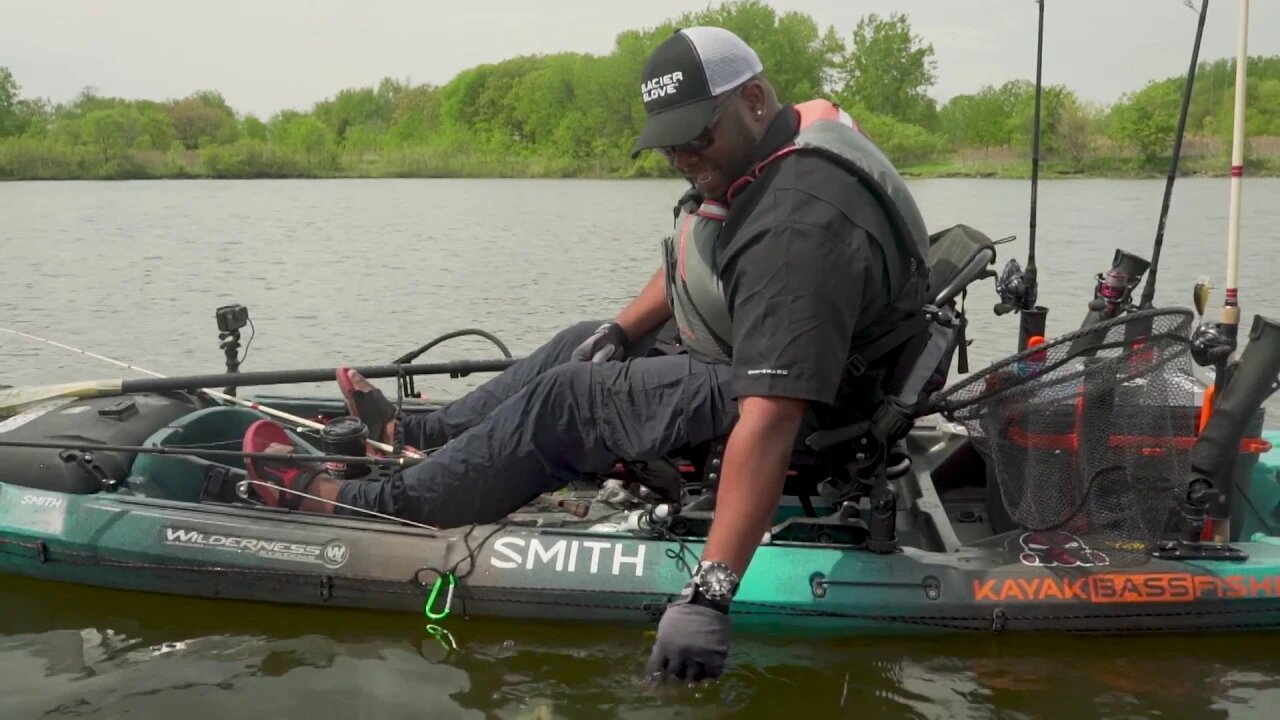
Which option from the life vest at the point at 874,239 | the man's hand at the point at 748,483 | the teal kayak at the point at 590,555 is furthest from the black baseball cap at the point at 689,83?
the teal kayak at the point at 590,555

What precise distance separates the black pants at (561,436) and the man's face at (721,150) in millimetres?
727

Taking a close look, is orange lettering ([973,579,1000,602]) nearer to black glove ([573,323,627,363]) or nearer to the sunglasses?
black glove ([573,323,627,363])

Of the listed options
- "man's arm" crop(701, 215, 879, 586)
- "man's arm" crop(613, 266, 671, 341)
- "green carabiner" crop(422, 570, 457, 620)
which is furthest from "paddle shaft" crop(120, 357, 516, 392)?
"man's arm" crop(701, 215, 879, 586)

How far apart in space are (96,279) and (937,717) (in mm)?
15630

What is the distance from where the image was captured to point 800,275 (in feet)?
11.5

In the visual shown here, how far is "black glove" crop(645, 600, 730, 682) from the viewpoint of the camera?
10.7 ft

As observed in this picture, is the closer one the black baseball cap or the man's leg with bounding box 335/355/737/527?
the black baseball cap

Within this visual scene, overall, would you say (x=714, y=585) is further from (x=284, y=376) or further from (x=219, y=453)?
(x=284, y=376)

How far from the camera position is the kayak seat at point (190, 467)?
5.34 meters

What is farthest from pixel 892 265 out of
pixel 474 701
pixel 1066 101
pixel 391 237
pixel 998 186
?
pixel 1066 101

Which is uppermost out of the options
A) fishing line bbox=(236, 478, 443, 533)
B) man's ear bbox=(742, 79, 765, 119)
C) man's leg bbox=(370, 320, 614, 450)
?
man's ear bbox=(742, 79, 765, 119)

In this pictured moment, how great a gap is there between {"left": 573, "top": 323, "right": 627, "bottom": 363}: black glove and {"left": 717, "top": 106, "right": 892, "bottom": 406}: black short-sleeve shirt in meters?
1.44

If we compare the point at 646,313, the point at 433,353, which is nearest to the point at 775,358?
the point at 646,313

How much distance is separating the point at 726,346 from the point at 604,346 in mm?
1126
